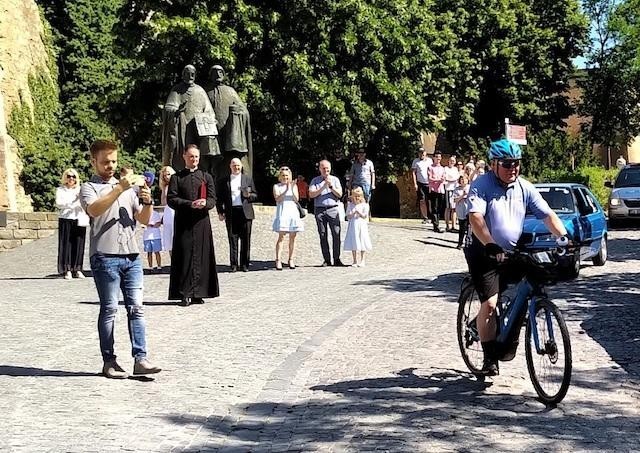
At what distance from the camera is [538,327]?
6816 millimetres

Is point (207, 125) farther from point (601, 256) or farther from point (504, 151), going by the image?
point (504, 151)

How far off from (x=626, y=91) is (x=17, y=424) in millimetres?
53993

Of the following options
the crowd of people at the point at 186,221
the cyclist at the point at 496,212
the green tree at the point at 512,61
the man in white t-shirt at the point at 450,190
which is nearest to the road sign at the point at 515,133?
the crowd of people at the point at 186,221

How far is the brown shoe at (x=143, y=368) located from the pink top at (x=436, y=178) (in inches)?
695

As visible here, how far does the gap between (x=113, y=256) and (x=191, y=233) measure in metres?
4.50

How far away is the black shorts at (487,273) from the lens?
7098 mm

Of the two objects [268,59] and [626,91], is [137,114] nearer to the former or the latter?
[268,59]

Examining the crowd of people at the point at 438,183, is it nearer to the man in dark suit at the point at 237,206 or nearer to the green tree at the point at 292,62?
the green tree at the point at 292,62

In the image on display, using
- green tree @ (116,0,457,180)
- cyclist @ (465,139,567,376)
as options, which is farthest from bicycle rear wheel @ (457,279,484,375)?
green tree @ (116,0,457,180)

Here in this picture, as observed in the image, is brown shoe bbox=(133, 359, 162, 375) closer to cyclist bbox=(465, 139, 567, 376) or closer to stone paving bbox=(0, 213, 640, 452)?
stone paving bbox=(0, 213, 640, 452)

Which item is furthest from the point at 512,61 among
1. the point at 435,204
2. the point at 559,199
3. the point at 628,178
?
the point at 559,199

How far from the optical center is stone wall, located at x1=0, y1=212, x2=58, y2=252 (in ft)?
74.3

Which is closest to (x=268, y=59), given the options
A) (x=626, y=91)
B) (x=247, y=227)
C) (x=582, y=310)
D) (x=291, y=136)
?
(x=291, y=136)

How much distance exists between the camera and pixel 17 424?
21.1 feet
